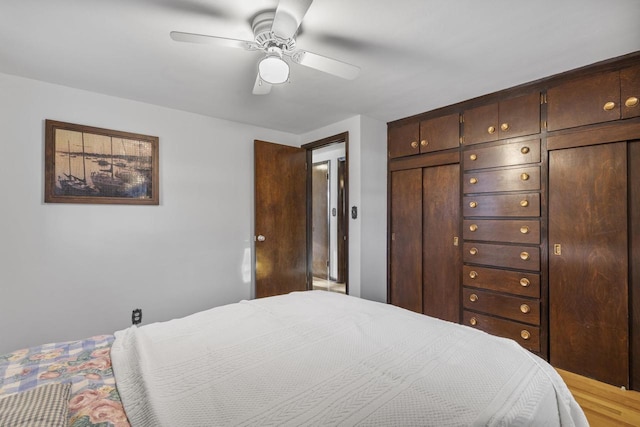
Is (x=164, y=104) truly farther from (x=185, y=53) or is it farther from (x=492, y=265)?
(x=492, y=265)

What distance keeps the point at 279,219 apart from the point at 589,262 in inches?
113

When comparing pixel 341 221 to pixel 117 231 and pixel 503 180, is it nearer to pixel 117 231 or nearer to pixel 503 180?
pixel 503 180

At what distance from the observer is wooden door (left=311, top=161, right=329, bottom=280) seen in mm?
5402

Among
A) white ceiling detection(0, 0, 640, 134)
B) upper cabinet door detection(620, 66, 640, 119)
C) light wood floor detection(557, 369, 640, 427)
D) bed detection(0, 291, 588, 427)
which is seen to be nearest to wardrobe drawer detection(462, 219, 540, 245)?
upper cabinet door detection(620, 66, 640, 119)

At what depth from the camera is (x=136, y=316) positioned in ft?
8.35

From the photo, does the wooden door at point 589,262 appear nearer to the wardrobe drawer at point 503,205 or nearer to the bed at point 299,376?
the wardrobe drawer at point 503,205

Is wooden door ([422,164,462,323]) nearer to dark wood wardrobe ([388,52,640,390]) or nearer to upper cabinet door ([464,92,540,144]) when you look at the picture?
dark wood wardrobe ([388,52,640,390])

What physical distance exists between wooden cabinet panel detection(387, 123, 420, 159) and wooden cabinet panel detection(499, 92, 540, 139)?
32.5 inches

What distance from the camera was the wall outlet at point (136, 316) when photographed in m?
2.52

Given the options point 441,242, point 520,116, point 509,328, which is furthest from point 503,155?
point 509,328

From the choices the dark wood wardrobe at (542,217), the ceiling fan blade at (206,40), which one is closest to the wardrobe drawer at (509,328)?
the dark wood wardrobe at (542,217)

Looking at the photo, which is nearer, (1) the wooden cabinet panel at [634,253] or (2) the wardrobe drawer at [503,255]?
(1) the wooden cabinet panel at [634,253]

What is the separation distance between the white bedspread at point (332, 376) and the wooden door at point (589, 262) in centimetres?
138

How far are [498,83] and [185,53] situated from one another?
2399 millimetres
